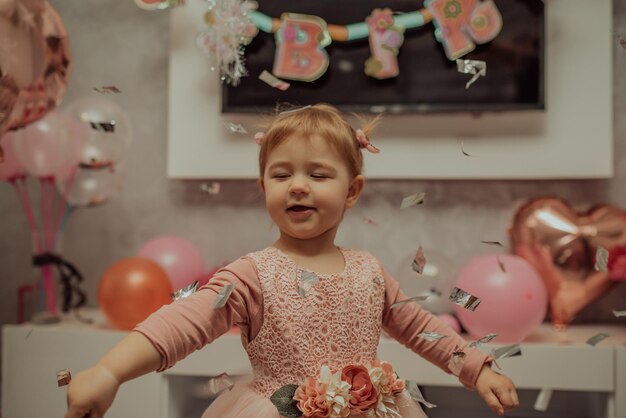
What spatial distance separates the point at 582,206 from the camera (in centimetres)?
209

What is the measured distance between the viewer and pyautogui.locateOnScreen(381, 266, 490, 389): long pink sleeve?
3.84 feet

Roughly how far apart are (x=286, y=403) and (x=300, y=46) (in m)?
1.26

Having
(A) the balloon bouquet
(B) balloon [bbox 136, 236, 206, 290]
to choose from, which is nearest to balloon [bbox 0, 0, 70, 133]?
(A) the balloon bouquet

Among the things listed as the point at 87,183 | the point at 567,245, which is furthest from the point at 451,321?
the point at 87,183

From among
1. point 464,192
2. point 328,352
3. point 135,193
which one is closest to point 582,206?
point 464,192

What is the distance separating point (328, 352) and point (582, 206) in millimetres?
1315

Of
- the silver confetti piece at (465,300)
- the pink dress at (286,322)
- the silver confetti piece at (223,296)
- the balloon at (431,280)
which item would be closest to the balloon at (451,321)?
the balloon at (431,280)

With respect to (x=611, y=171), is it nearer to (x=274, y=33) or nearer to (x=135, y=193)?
(x=274, y=33)

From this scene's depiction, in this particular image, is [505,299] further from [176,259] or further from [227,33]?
[227,33]

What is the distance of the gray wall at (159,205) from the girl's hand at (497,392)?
1009mm

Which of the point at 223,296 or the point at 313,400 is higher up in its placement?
the point at 223,296

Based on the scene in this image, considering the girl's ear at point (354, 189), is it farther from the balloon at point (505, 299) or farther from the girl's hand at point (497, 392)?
the balloon at point (505, 299)

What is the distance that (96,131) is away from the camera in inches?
75.7

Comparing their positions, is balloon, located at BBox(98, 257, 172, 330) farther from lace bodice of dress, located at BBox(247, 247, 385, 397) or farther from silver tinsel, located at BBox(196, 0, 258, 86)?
lace bodice of dress, located at BBox(247, 247, 385, 397)
